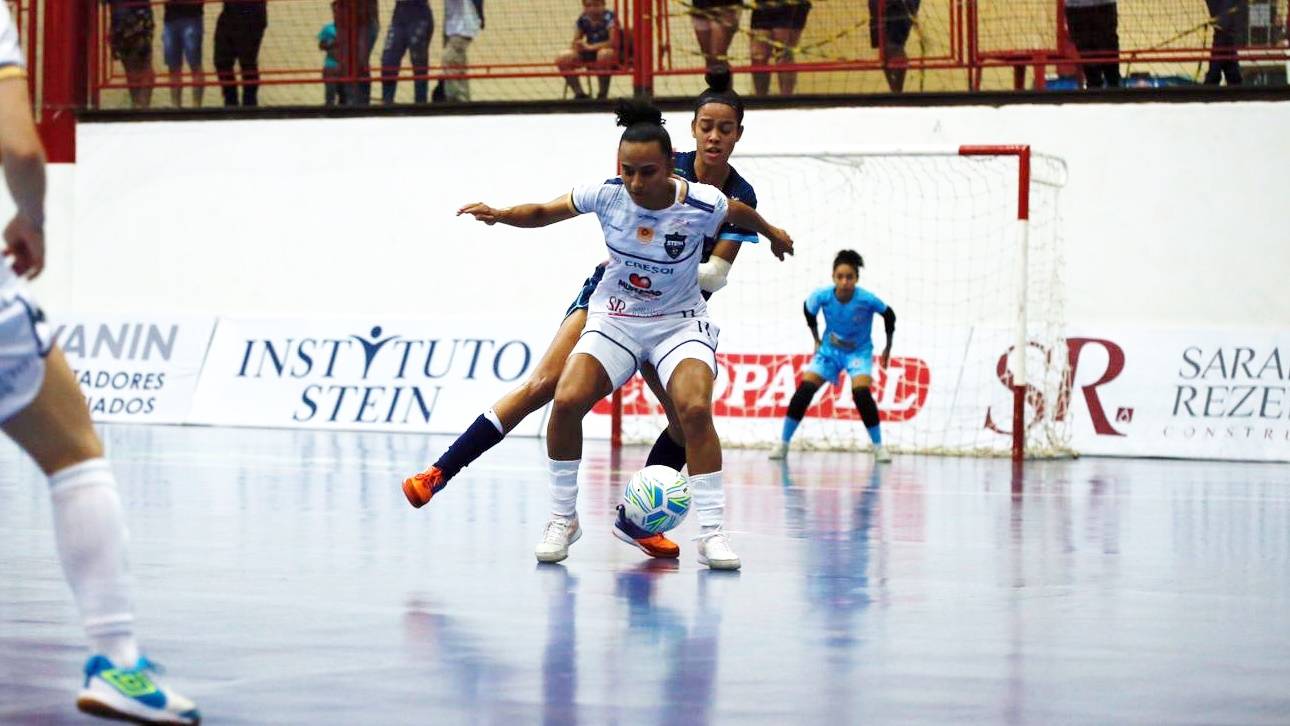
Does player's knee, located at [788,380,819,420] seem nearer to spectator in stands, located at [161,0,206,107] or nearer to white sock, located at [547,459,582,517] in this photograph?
white sock, located at [547,459,582,517]

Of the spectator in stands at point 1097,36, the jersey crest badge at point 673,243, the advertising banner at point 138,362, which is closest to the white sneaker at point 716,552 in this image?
the jersey crest badge at point 673,243

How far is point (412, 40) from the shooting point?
20328 mm

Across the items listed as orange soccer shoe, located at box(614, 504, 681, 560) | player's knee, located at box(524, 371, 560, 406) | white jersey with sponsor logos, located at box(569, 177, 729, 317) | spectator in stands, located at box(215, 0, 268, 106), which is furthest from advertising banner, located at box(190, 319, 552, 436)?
white jersey with sponsor logos, located at box(569, 177, 729, 317)

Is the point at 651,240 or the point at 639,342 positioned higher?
the point at 651,240

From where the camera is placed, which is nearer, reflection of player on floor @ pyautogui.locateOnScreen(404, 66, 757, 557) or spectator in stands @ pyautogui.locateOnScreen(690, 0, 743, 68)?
reflection of player on floor @ pyautogui.locateOnScreen(404, 66, 757, 557)

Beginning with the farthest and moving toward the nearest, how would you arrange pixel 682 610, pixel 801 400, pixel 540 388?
pixel 801 400 → pixel 540 388 → pixel 682 610

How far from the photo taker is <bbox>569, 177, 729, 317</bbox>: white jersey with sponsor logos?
7551 mm

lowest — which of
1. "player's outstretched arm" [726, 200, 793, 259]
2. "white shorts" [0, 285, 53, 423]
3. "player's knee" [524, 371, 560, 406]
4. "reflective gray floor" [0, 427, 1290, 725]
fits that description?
"reflective gray floor" [0, 427, 1290, 725]

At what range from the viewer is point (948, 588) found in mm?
6992

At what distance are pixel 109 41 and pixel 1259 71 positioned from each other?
43.1 feet

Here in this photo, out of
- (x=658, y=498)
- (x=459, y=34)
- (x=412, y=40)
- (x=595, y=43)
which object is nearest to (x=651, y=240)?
(x=658, y=498)

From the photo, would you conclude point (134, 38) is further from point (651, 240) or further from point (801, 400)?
point (651, 240)

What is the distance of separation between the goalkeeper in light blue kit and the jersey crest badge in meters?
8.42

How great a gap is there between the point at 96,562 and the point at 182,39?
60.1 ft
